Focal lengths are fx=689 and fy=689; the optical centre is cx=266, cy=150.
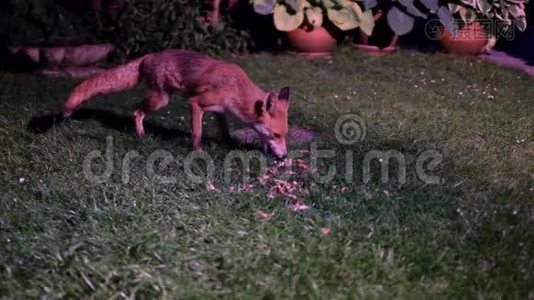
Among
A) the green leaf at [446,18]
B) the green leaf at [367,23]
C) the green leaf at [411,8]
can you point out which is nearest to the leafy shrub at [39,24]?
the green leaf at [367,23]

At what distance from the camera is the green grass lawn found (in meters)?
3.32

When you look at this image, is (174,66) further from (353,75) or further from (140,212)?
(353,75)

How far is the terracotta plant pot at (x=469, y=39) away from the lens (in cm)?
951

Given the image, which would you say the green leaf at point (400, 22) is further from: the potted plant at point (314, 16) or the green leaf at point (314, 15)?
the green leaf at point (314, 15)

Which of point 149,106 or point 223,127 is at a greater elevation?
point 149,106

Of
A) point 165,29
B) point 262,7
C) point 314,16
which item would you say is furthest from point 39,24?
point 314,16

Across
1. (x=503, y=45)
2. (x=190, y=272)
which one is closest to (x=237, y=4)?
(x=503, y=45)

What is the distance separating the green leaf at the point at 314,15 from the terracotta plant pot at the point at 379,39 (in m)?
0.84

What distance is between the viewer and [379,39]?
1045 cm

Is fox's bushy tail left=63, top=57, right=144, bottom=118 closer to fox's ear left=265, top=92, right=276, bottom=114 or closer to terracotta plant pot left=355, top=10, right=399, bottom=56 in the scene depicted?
fox's ear left=265, top=92, right=276, bottom=114

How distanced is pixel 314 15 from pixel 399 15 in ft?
3.90

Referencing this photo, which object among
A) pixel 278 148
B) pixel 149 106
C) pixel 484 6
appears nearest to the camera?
pixel 278 148

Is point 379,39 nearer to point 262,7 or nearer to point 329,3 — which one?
point 329,3

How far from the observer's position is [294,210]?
413 centimetres
